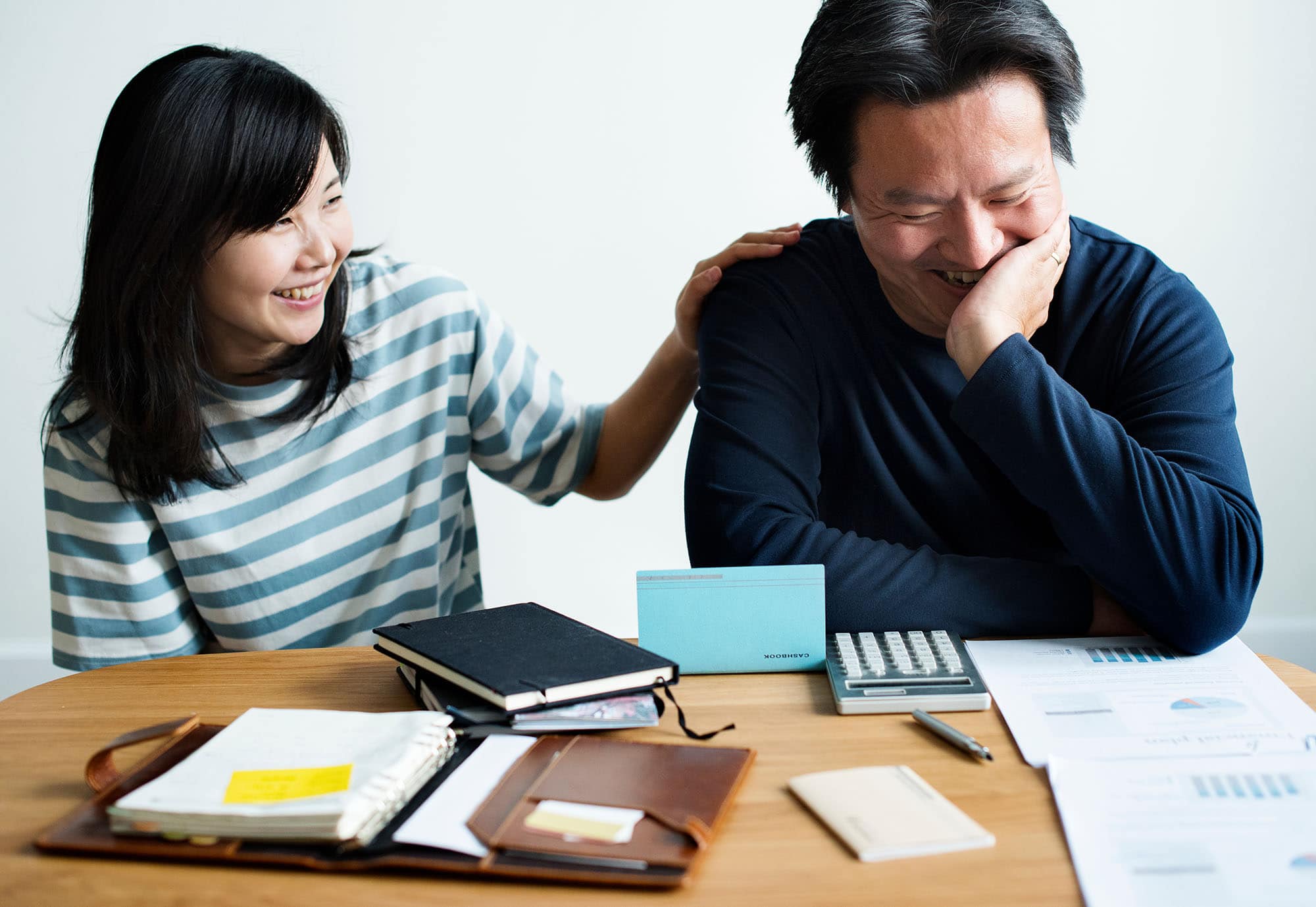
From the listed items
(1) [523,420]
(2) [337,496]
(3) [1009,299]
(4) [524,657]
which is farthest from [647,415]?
(4) [524,657]

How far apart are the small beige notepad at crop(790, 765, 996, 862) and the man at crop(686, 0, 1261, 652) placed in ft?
0.92

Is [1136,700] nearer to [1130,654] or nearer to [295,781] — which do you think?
[1130,654]

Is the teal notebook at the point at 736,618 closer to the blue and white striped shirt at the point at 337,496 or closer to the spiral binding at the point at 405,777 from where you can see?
the spiral binding at the point at 405,777

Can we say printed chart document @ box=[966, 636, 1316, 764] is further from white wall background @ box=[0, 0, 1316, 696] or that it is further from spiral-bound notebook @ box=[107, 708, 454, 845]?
white wall background @ box=[0, 0, 1316, 696]

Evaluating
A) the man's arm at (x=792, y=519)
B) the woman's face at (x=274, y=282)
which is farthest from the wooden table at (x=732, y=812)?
the woman's face at (x=274, y=282)

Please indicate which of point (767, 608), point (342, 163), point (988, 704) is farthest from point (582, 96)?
point (988, 704)

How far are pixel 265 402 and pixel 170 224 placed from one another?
0.25 meters

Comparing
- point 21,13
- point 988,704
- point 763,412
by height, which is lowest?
point 988,704

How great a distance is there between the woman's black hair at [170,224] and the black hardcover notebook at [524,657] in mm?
527

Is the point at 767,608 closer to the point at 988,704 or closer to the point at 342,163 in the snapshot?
the point at 988,704

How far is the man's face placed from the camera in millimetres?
1083

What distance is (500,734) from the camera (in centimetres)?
84

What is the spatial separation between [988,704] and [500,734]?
1.29 feet

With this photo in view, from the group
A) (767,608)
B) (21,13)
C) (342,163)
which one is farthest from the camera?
(21,13)
